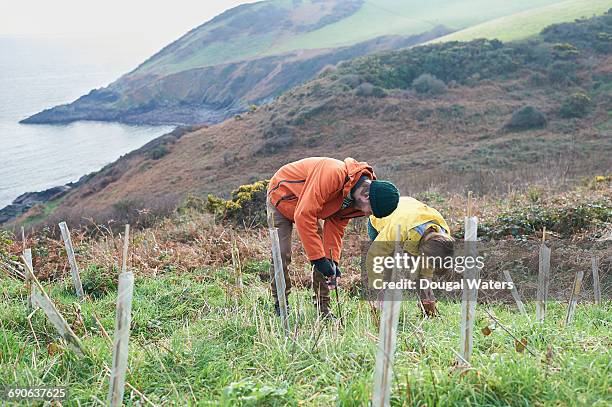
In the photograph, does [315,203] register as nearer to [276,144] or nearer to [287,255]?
[287,255]

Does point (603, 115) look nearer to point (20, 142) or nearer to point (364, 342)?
point (364, 342)

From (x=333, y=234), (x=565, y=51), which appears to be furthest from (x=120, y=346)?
(x=565, y=51)

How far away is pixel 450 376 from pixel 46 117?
6762cm

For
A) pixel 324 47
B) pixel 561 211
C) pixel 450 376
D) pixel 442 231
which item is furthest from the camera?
pixel 324 47

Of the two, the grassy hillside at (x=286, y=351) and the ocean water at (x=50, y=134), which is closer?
the grassy hillside at (x=286, y=351)

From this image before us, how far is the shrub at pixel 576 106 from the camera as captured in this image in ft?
87.1

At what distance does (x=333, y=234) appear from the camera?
4.47 m

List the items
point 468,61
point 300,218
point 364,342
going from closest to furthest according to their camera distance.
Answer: point 364,342
point 300,218
point 468,61

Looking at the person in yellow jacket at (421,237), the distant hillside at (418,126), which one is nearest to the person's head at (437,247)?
the person in yellow jacket at (421,237)

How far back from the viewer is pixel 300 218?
3867 mm

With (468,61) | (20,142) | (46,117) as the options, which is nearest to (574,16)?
(468,61)

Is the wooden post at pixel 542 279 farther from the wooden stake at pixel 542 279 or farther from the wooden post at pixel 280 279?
the wooden post at pixel 280 279

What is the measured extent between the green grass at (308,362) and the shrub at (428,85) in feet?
95.4

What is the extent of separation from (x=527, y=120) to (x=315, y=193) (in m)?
24.7
